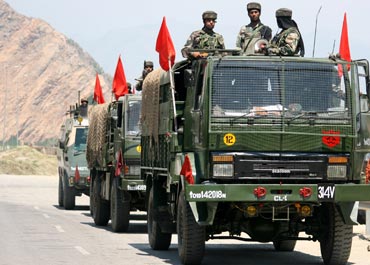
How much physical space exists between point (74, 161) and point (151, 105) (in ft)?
53.8

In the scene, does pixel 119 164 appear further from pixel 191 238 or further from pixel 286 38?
pixel 191 238

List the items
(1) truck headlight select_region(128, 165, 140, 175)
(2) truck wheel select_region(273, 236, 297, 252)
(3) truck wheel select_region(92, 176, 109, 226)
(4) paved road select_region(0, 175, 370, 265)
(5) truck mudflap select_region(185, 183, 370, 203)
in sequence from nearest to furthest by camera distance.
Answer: (5) truck mudflap select_region(185, 183, 370, 203) < (4) paved road select_region(0, 175, 370, 265) < (2) truck wheel select_region(273, 236, 297, 252) < (1) truck headlight select_region(128, 165, 140, 175) < (3) truck wheel select_region(92, 176, 109, 226)

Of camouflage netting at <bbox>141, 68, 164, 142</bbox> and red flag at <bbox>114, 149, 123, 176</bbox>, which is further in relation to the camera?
red flag at <bbox>114, 149, 123, 176</bbox>

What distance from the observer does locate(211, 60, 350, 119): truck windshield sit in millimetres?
16188

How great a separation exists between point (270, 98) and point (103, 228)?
10.8 metres

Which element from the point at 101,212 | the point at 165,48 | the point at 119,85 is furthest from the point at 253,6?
the point at 101,212

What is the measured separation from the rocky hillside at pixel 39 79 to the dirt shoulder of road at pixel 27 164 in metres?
44.2

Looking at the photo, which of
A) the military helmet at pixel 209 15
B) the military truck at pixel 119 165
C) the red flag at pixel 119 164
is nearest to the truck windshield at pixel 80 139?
the military truck at pixel 119 165

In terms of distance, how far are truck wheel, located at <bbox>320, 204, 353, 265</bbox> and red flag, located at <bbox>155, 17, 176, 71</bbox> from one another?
3.21 meters

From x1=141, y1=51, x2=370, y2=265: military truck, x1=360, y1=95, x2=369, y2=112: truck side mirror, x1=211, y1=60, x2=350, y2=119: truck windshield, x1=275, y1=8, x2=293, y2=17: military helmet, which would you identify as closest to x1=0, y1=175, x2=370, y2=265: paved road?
x1=141, y1=51, x2=370, y2=265: military truck

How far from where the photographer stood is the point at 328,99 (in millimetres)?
16391

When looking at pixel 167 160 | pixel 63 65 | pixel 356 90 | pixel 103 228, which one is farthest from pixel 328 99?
pixel 63 65

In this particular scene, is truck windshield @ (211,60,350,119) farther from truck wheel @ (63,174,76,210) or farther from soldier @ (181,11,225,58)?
truck wheel @ (63,174,76,210)

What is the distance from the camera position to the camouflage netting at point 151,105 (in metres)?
19.5
